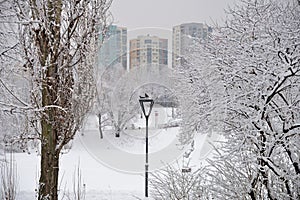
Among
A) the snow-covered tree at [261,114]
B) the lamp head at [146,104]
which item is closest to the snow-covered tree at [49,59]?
the snow-covered tree at [261,114]

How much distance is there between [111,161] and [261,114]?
1284 centimetres

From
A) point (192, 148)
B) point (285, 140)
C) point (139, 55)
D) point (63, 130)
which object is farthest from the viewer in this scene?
point (192, 148)

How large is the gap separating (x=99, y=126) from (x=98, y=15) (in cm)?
1758

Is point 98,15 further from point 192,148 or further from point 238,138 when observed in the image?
point 192,148

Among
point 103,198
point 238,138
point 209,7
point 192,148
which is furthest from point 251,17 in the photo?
point 192,148

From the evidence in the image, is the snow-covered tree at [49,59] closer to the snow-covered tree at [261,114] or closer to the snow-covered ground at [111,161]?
the snow-covered ground at [111,161]

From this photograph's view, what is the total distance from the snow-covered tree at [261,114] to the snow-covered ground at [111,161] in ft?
4.40

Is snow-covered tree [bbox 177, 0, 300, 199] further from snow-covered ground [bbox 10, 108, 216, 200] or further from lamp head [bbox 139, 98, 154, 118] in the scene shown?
lamp head [bbox 139, 98, 154, 118]

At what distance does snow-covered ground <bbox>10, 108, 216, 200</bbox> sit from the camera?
8539mm

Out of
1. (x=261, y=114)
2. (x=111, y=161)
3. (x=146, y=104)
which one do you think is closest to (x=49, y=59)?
(x=261, y=114)

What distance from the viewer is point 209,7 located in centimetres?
610

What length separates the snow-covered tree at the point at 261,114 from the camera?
3.11 m

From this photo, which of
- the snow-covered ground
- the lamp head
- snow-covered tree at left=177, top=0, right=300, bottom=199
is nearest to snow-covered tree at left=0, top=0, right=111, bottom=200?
the snow-covered ground

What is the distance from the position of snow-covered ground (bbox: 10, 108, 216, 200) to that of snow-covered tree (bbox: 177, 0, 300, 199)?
52.8 inches
